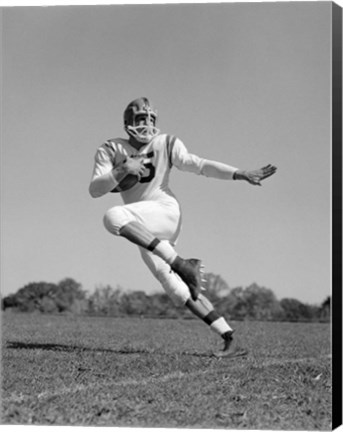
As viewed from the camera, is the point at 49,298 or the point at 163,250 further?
the point at 49,298

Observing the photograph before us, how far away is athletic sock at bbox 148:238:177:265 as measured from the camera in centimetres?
674

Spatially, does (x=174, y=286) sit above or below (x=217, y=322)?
above

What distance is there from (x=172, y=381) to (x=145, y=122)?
1814mm

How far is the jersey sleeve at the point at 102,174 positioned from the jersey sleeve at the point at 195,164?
44 centimetres

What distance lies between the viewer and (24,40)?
7.00m

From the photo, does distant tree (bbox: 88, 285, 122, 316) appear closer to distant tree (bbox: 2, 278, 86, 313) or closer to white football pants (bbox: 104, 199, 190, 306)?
distant tree (bbox: 2, 278, 86, 313)

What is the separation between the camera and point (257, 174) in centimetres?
662

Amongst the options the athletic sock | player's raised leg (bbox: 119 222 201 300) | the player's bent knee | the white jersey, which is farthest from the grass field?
the white jersey

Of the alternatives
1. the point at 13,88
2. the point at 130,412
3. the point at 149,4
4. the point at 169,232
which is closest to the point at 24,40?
the point at 13,88

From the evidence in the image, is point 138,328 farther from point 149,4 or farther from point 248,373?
point 149,4

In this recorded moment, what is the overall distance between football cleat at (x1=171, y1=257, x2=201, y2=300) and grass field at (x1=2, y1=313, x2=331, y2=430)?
0.52m

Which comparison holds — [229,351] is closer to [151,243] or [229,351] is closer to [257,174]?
[151,243]

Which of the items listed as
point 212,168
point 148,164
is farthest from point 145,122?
point 212,168

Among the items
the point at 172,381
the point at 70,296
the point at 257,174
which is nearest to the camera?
the point at 172,381
